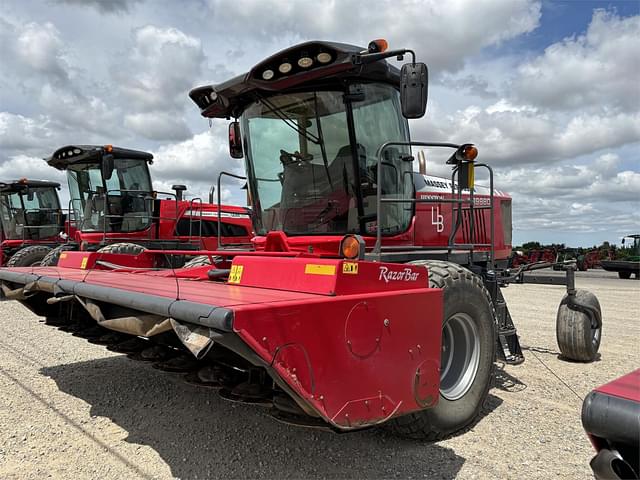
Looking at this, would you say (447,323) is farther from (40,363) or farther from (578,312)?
(40,363)

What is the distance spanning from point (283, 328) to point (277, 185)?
2120 mm

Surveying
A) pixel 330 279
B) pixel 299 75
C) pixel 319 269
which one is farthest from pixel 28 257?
pixel 330 279

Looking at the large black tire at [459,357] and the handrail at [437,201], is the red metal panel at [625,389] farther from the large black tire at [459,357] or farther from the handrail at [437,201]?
the handrail at [437,201]

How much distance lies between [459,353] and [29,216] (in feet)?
40.2

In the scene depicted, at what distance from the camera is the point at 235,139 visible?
460cm

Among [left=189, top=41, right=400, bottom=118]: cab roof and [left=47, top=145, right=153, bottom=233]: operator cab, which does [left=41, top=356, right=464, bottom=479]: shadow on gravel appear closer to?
[left=189, top=41, right=400, bottom=118]: cab roof

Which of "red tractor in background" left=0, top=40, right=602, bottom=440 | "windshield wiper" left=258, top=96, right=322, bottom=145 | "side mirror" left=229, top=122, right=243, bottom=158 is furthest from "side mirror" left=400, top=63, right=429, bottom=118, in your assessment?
"side mirror" left=229, top=122, right=243, bottom=158

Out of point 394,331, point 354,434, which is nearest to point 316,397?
point 394,331

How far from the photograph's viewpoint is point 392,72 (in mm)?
3914

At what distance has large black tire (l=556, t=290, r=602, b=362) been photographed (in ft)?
18.7

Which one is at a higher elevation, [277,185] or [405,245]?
[277,185]

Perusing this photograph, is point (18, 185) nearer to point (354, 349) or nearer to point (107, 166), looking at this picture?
point (107, 166)

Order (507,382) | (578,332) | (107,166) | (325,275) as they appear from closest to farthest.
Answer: (325,275)
(507,382)
(578,332)
(107,166)

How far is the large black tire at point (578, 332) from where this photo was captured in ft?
18.7
